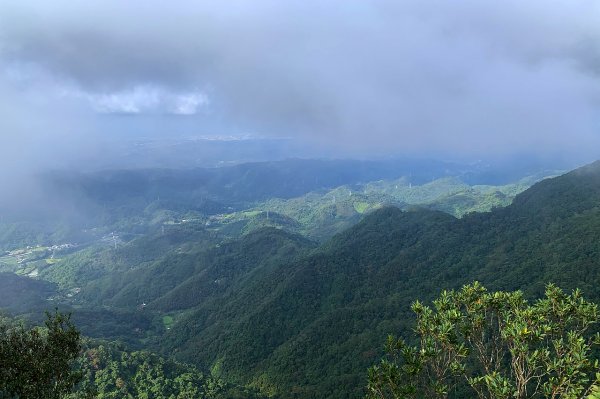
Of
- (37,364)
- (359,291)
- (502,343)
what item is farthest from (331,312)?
(37,364)

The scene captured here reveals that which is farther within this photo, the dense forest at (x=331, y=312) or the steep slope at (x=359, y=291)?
the steep slope at (x=359, y=291)

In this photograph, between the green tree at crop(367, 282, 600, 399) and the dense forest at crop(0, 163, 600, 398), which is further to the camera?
the dense forest at crop(0, 163, 600, 398)

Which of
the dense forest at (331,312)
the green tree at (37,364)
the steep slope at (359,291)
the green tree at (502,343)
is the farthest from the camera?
the steep slope at (359,291)

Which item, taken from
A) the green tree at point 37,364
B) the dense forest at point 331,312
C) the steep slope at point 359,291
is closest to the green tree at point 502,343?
the green tree at point 37,364

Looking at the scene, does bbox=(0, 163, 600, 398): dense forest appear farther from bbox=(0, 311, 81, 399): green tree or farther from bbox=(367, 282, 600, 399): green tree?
bbox=(367, 282, 600, 399): green tree

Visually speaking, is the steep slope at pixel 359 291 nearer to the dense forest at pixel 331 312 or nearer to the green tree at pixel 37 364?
the dense forest at pixel 331 312

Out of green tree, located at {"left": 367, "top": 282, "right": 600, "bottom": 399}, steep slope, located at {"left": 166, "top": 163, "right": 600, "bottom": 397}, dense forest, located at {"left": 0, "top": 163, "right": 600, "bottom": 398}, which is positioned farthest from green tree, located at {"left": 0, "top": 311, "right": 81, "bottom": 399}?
steep slope, located at {"left": 166, "top": 163, "right": 600, "bottom": 397}
